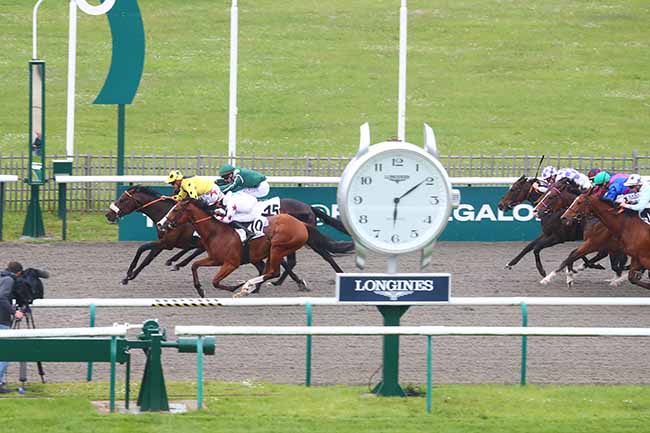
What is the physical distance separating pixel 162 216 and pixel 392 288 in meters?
7.37

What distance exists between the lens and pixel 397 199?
11.1 metres

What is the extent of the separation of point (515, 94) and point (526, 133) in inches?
127

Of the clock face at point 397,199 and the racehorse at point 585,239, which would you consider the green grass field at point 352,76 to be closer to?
the racehorse at point 585,239

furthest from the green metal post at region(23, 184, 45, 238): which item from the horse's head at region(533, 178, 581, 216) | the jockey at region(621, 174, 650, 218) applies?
the jockey at region(621, 174, 650, 218)

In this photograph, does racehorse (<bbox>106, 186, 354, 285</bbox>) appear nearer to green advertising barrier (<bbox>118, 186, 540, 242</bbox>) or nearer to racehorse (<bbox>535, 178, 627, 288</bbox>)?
green advertising barrier (<bbox>118, 186, 540, 242</bbox>)

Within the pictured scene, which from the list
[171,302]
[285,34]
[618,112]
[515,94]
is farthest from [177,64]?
[171,302]

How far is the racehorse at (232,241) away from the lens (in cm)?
1659

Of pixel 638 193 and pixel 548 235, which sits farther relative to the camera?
pixel 548 235

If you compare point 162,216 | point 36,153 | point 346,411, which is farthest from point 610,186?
point 36,153

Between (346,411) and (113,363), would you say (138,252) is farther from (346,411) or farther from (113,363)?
(346,411)

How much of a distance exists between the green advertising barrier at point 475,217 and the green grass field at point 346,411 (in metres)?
9.32

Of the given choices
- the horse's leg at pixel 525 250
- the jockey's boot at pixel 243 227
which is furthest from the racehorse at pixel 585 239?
the jockey's boot at pixel 243 227

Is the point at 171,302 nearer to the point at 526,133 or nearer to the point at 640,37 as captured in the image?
the point at 526,133

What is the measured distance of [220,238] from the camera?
16.6m
